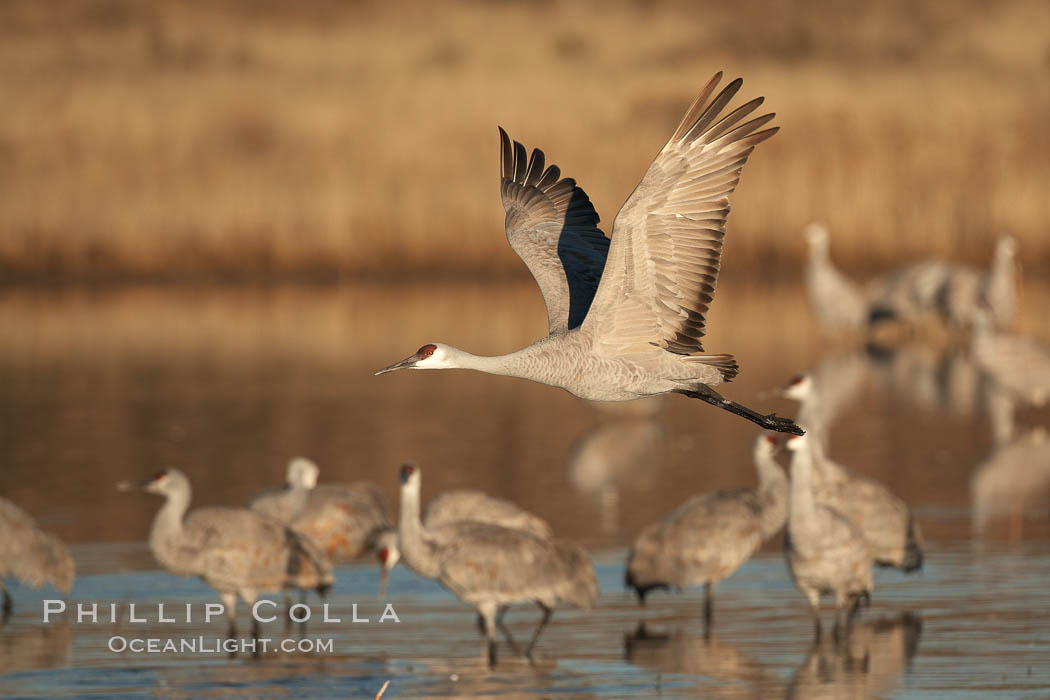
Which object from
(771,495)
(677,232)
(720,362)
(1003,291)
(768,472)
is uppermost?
(1003,291)

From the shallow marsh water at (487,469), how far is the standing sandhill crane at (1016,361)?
1.39ft

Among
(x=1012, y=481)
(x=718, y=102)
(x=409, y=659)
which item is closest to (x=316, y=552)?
(x=409, y=659)

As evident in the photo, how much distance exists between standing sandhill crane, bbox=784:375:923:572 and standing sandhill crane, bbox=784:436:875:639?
29 cm

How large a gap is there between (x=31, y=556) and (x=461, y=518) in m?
2.56

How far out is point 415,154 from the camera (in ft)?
106

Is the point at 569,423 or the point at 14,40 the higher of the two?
the point at 14,40

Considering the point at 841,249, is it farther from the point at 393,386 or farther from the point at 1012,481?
the point at 1012,481

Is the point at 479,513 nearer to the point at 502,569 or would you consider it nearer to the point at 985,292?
the point at 502,569

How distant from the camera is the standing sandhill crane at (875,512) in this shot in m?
10.7

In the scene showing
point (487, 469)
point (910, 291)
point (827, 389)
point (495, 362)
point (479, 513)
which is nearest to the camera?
point (495, 362)

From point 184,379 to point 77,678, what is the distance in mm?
13576

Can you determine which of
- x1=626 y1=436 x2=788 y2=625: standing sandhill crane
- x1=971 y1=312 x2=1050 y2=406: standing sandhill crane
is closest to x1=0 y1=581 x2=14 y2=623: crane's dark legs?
x1=626 y1=436 x2=788 y2=625: standing sandhill crane

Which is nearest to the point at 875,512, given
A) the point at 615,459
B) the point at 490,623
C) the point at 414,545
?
the point at 490,623

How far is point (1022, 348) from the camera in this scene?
18.4 metres
